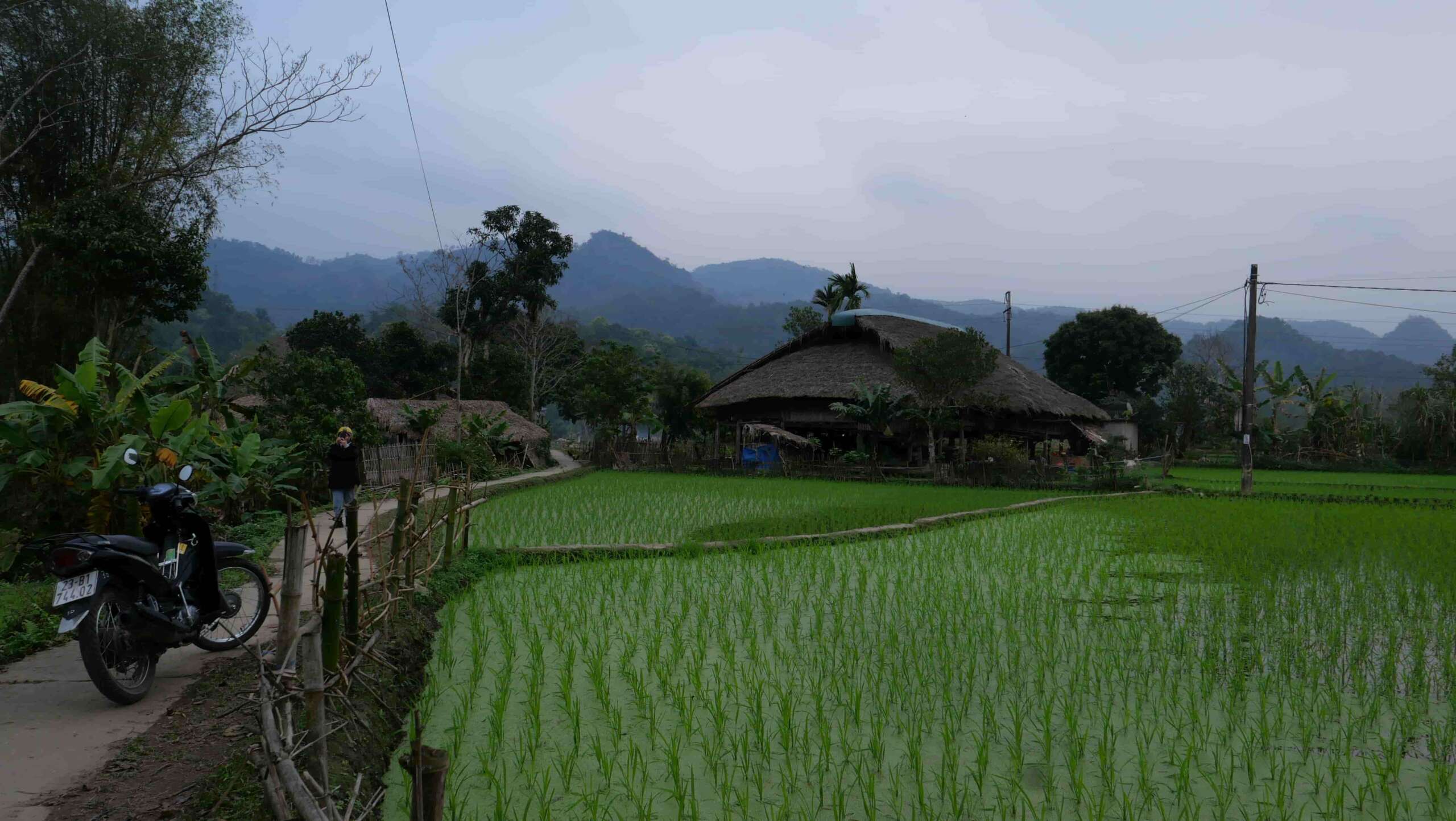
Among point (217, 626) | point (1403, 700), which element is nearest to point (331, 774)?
point (217, 626)

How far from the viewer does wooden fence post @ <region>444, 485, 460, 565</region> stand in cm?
559

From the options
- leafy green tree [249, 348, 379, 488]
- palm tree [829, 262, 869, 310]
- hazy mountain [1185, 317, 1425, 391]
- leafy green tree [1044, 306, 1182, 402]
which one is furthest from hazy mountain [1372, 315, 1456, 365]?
leafy green tree [249, 348, 379, 488]

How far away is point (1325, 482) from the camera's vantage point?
61.1ft

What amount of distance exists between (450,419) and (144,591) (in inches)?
744

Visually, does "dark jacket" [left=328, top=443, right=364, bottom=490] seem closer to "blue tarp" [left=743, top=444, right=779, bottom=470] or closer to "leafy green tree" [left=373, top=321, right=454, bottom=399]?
"blue tarp" [left=743, top=444, right=779, bottom=470]

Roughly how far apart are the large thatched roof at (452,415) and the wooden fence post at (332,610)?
49.7ft

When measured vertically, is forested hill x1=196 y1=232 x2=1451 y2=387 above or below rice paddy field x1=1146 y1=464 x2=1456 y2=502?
above

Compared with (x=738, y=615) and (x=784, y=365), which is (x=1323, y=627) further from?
(x=784, y=365)

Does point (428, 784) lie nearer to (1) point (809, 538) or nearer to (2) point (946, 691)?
(2) point (946, 691)

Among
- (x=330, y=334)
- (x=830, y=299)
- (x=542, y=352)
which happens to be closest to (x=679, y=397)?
(x=542, y=352)

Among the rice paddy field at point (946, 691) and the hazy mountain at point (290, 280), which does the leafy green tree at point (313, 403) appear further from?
the hazy mountain at point (290, 280)

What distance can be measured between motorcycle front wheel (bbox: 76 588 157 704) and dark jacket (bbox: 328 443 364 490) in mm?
5041

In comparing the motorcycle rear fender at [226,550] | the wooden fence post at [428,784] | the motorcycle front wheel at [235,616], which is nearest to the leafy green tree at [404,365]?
the motorcycle front wheel at [235,616]

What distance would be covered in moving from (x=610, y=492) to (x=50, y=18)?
1118cm
